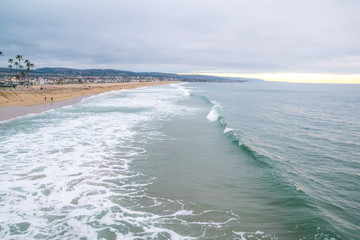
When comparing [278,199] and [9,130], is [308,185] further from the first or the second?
[9,130]

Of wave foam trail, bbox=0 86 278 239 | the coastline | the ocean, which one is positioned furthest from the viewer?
the coastline

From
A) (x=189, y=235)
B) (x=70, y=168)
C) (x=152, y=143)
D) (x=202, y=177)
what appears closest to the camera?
(x=189, y=235)

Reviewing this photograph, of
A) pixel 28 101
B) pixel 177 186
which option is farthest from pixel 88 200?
pixel 28 101

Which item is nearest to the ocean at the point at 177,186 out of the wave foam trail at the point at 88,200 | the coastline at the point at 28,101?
the wave foam trail at the point at 88,200

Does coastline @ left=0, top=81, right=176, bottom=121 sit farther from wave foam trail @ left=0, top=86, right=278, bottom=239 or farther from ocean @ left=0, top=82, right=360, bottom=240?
wave foam trail @ left=0, top=86, right=278, bottom=239

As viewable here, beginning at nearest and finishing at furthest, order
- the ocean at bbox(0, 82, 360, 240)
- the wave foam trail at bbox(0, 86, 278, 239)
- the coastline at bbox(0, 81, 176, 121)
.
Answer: the wave foam trail at bbox(0, 86, 278, 239) → the ocean at bbox(0, 82, 360, 240) → the coastline at bbox(0, 81, 176, 121)

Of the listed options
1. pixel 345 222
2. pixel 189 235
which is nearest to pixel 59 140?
pixel 189 235

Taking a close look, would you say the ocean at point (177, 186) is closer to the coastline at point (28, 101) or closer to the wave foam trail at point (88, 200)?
the wave foam trail at point (88, 200)

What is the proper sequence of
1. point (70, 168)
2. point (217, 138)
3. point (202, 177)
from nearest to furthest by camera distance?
point (202, 177) < point (70, 168) < point (217, 138)

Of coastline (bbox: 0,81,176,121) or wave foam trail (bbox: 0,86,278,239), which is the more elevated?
coastline (bbox: 0,81,176,121)

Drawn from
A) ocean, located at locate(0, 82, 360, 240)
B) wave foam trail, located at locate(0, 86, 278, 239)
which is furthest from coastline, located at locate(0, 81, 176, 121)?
wave foam trail, located at locate(0, 86, 278, 239)

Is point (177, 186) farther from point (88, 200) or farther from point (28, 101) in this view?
point (28, 101)
